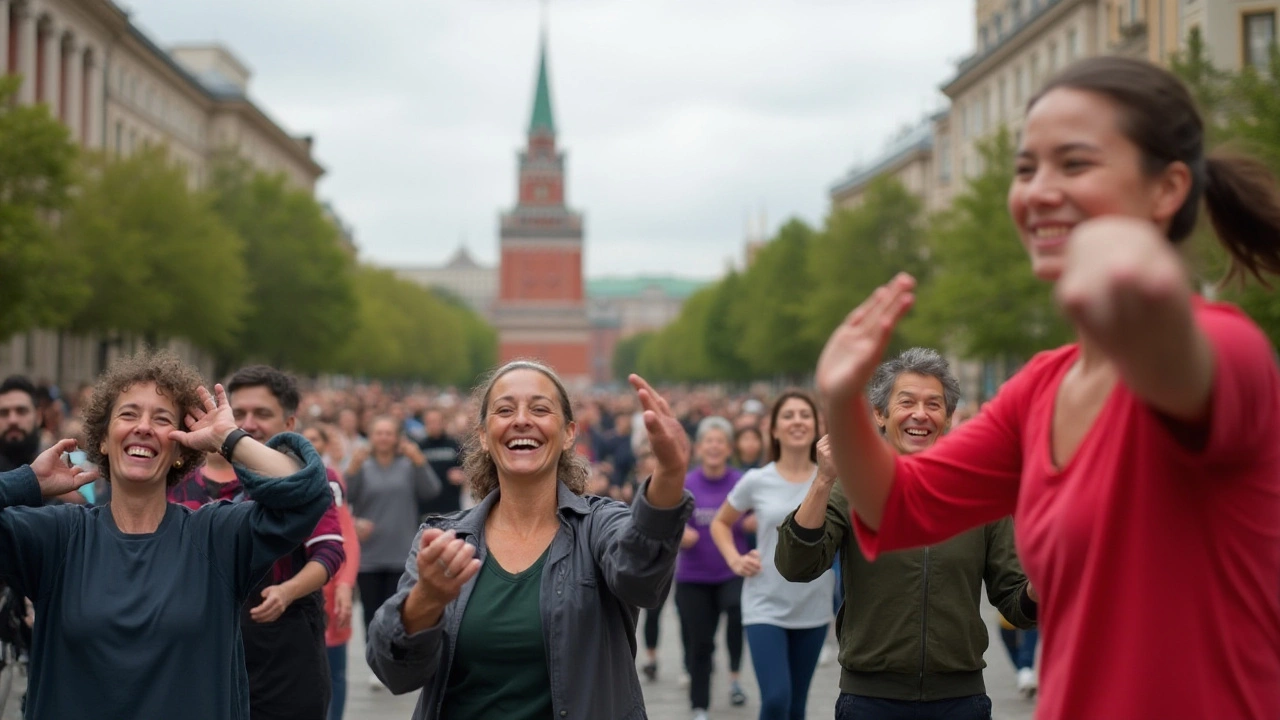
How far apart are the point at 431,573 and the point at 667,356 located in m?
146

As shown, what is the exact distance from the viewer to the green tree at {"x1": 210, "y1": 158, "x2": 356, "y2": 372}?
2368 inches

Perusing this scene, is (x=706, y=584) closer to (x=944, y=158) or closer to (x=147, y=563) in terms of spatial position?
(x=147, y=563)

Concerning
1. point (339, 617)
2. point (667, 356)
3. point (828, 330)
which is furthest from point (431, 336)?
point (339, 617)

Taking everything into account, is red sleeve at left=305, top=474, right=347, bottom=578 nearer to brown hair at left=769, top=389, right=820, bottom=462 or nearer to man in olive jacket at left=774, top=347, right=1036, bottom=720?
man in olive jacket at left=774, top=347, right=1036, bottom=720

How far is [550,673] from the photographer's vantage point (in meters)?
4.23

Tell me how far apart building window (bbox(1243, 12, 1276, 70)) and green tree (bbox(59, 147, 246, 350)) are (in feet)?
95.9

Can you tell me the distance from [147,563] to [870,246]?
5709 centimetres

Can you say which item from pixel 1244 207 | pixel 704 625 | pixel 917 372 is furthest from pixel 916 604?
pixel 704 625

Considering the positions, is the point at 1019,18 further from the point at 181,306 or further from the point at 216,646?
the point at 216,646

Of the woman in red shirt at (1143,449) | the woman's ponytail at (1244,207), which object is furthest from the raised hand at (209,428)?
the woman's ponytail at (1244,207)

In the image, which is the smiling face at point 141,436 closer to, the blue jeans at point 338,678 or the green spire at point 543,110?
the blue jeans at point 338,678

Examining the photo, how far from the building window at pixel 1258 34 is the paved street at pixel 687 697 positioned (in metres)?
28.7

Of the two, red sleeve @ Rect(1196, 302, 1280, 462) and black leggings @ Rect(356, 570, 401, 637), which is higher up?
red sleeve @ Rect(1196, 302, 1280, 462)

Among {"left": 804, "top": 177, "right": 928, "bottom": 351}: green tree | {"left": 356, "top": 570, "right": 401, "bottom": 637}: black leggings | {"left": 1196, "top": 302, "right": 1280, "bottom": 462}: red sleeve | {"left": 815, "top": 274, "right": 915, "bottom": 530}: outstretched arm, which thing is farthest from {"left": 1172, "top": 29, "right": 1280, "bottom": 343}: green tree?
{"left": 804, "top": 177, "right": 928, "bottom": 351}: green tree
